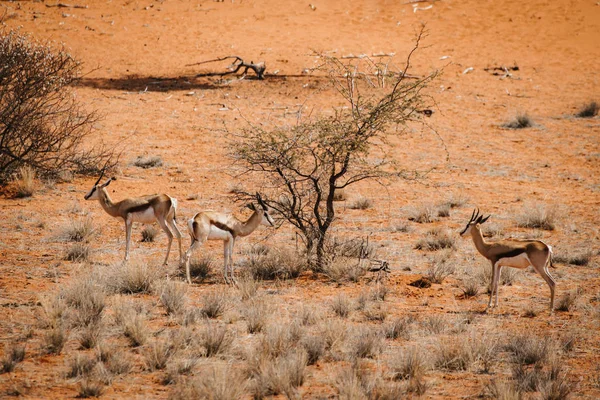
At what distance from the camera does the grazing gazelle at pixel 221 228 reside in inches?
417

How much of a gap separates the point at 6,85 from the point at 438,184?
9.66 meters

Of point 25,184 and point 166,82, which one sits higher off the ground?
point 166,82

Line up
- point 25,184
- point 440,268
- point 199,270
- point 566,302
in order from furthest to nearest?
1. point 25,184
2. point 440,268
3. point 199,270
4. point 566,302

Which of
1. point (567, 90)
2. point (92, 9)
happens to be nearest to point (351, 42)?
point (567, 90)

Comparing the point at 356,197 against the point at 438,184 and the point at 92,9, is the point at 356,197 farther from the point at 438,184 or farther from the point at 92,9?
the point at 92,9

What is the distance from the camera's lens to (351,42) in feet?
104

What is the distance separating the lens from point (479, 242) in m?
10.5

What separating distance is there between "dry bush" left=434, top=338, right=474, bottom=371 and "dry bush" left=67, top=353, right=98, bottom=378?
358 centimetres

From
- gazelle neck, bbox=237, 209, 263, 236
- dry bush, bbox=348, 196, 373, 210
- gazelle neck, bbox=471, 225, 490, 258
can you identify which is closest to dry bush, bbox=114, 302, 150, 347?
gazelle neck, bbox=237, 209, 263, 236

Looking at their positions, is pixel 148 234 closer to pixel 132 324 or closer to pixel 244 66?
pixel 132 324

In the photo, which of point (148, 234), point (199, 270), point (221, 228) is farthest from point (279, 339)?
point (148, 234)

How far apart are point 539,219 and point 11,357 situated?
1025 cm

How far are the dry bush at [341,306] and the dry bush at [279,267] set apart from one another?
1.70 m

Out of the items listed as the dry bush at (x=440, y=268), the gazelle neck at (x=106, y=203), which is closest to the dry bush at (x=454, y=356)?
the dry bush at (x=440, y=268)
